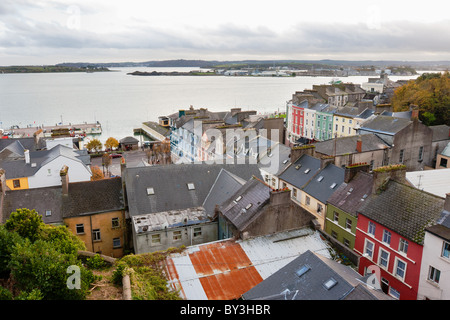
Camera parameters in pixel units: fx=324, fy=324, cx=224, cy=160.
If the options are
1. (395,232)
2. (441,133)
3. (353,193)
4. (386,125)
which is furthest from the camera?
(441,133)

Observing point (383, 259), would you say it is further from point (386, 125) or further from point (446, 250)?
point (386, 125)

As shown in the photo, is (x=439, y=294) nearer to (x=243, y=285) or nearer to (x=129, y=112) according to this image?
(x=243, y=285)

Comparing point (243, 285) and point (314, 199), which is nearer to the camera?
point (243, 285)

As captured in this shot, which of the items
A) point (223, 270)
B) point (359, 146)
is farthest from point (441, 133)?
point (223, 270)

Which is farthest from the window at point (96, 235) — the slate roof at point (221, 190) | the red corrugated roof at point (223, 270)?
the red corrugated roof at point (223, 270)
